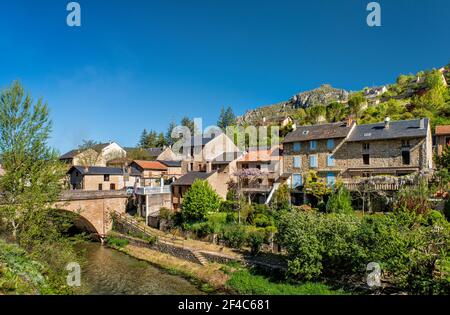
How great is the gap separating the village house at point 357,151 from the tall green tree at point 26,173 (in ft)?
80.0

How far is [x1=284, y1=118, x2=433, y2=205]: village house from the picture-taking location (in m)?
28.5

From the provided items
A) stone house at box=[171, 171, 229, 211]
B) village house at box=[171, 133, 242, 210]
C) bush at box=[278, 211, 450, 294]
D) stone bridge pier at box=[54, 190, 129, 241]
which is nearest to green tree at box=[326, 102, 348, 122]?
village house at box=[171, 133, 242, 210]

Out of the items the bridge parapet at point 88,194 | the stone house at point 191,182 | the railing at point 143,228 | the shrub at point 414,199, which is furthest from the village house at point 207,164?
the shrub at point 414,199

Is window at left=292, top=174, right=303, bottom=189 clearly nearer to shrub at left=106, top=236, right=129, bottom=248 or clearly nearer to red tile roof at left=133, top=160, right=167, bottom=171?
shrub at left=106, top=236, right=129, bottom=248

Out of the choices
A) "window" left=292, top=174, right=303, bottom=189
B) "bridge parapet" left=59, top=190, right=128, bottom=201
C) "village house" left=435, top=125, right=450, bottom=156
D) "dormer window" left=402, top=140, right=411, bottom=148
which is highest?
"village house" left=435, top=125, right=450, bottom=156

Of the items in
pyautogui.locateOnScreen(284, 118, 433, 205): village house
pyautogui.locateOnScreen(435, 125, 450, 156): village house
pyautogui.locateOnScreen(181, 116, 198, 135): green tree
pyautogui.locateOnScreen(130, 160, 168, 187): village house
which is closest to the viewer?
pyautogui.locateOnScreen(284, 118, 433, 205): village house

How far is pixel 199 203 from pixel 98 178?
19430 mm

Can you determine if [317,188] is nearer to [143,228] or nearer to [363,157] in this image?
[363,157]

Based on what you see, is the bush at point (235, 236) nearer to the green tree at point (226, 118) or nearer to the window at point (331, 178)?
the window at point (331, 178)

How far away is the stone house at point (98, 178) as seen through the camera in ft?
132

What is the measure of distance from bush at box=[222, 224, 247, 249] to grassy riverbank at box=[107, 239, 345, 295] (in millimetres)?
2956

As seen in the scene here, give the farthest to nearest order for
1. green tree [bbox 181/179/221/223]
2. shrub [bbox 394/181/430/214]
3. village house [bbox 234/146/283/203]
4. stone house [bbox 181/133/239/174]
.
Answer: stone house [bbox 181/133/239/174] < village house [bbox 234/146/283/203] < green tree [bbox 181/179/221/223] < shrub [bbox 394/181/430/214]

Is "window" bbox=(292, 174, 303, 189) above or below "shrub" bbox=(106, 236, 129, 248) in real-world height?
above
